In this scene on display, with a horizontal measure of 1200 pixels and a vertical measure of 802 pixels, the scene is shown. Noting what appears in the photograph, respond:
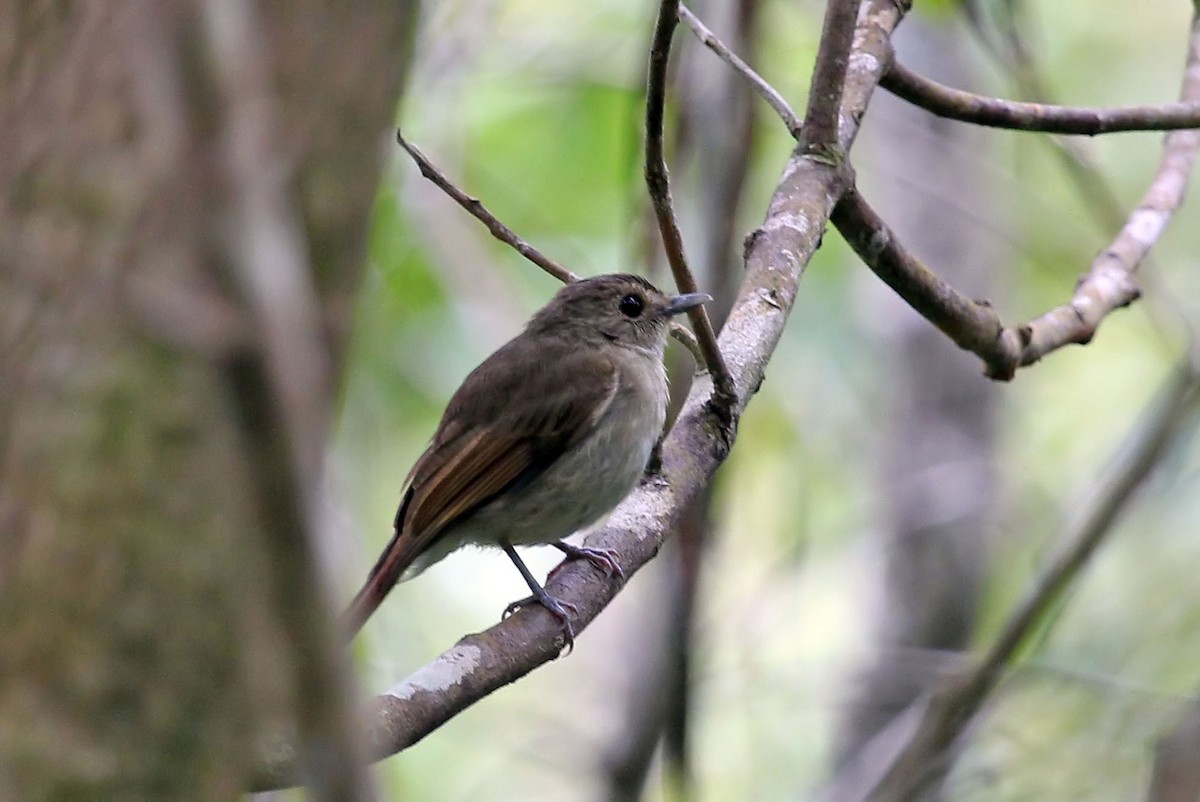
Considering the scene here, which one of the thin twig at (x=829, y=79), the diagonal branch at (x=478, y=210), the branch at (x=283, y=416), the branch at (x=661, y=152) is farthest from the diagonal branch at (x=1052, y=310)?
the branch at (x=283, y=416)

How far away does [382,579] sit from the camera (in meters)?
3.78

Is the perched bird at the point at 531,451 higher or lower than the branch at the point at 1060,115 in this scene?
higher

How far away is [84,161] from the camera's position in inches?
87.5

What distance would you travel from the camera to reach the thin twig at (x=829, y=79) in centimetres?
333

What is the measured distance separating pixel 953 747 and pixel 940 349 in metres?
2.92

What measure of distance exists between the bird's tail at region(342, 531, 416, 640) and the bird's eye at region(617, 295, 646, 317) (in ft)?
4.19

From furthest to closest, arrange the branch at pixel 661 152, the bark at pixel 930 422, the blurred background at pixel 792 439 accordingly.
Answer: the bark at pixel 930 422 < the blurred background at pixel 792 439 < the branch at pixel 661 152

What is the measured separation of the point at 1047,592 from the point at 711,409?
36.5 inches

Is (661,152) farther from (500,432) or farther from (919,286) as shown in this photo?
(500,432)

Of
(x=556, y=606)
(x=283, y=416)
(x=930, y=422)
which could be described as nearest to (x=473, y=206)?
(x=556, y=606)

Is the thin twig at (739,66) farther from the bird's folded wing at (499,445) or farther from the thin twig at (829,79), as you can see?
the bird's folded wing at (499,445)

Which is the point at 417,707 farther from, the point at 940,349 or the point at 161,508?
the point at 940,349

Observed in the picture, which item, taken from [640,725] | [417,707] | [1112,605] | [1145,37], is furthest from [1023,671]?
[1145,37]

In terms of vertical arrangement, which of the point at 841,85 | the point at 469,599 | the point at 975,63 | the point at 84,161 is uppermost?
the point at 975,63
